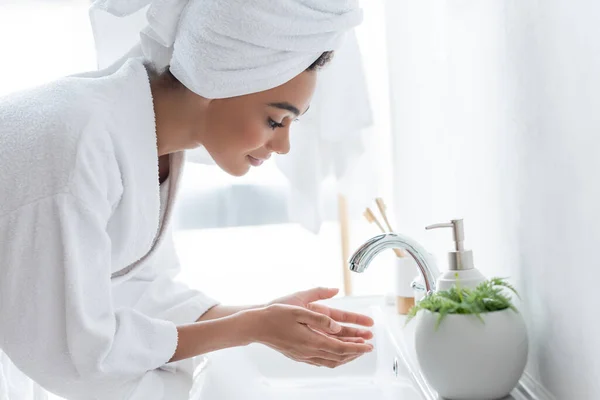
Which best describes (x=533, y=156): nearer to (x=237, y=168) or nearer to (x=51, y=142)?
(x=237, y=168)

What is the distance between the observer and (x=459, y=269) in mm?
909

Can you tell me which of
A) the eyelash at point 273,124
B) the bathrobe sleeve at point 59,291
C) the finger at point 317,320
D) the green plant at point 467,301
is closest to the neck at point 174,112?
the eyelash at point 273,124

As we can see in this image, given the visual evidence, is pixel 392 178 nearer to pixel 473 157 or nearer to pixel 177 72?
pixel 473 157

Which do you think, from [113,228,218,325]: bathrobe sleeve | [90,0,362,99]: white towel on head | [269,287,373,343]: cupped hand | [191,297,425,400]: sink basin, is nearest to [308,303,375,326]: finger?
[269,287,373,343]: cupped hand

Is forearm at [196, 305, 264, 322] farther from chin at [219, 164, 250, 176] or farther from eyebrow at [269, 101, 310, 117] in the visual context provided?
eyebrow at [269, 101, 310, 117]

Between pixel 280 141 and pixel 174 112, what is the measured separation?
0.16m

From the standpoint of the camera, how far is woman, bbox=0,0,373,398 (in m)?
0.84

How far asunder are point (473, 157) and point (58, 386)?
658 millimetres

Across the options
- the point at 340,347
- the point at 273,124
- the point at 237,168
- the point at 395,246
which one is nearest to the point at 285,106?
the point at 273,124

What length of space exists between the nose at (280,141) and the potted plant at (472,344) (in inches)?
14.4

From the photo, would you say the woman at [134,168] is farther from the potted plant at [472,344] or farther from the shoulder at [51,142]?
the potted plant at [472,344]

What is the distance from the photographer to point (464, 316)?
0.80 meters

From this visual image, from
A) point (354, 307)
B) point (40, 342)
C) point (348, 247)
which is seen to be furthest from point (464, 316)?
point (348, 247)

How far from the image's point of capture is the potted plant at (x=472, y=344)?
2.59 feet
